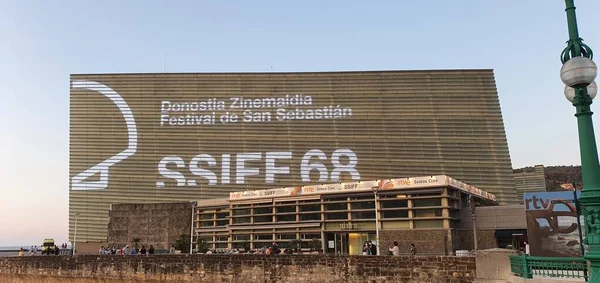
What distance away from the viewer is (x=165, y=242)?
211ft

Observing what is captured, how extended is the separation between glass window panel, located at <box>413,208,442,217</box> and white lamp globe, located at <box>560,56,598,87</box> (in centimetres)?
3949

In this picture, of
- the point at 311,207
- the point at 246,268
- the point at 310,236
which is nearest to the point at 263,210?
the point at 311,207

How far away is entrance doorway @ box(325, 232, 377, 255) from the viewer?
167 feet

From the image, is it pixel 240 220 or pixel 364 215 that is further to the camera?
pixel 240 220

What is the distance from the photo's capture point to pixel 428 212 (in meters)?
46.7

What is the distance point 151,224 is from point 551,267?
6044cm

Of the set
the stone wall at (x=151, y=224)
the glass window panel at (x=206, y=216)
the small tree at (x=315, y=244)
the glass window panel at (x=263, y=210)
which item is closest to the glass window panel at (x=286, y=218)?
the glass window panel at (x=263, y=210)

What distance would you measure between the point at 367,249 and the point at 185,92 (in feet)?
239

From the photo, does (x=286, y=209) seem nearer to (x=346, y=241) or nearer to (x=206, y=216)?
(x=346, y=241)

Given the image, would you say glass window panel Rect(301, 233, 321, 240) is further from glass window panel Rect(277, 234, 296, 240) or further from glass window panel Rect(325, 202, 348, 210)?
glass window panel Rect(325, 202, 348, 210)

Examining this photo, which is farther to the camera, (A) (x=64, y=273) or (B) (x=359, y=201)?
(B) (x=359, y=201)

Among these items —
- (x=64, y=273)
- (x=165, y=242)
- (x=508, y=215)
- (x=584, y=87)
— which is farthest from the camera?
(x=165, y=242)

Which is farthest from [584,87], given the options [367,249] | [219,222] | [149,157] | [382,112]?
[149,157]

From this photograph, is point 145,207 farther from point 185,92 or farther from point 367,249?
point 367,249
